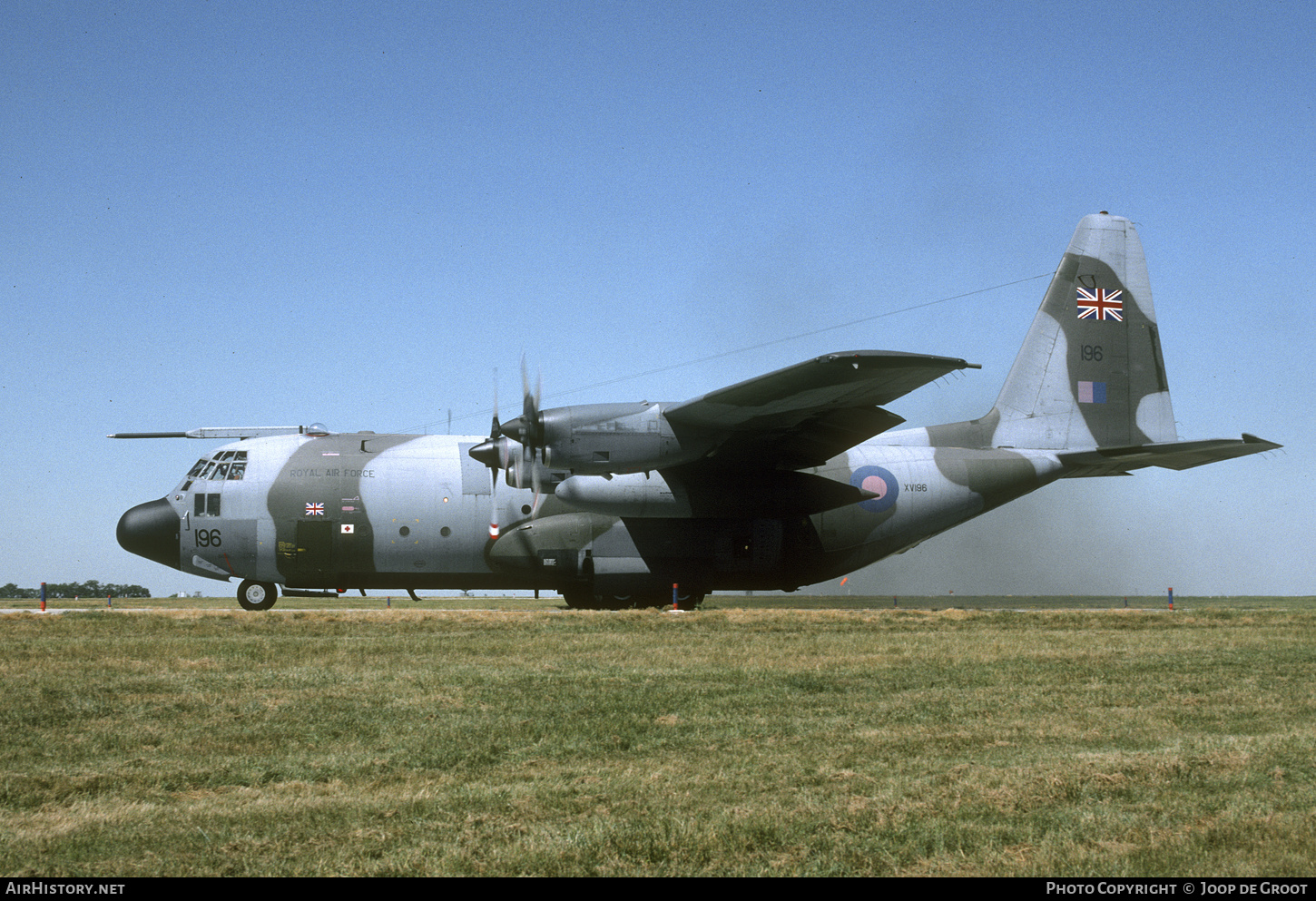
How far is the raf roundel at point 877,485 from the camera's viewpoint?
22.7m

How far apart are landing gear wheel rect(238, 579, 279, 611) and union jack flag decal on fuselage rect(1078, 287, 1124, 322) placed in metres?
20.9

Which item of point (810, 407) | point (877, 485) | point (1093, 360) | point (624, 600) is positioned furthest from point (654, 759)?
point (1093, 360)

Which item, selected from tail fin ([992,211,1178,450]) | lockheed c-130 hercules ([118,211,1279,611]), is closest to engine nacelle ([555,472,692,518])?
lockheed c-130 hercules ([118,211,1279,611])

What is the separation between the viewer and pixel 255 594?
923 inches

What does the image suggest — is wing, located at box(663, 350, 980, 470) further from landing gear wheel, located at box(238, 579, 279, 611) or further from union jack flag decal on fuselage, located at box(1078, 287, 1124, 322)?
landing gear wheel, located at box(238, 579, 279, 611)

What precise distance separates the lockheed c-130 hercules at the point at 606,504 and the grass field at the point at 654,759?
7666mm

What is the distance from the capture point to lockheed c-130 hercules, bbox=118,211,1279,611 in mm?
21422

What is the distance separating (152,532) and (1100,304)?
23.4 m

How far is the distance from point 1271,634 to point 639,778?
45.7 ft

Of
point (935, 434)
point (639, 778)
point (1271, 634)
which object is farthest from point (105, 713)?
point (935, 434)

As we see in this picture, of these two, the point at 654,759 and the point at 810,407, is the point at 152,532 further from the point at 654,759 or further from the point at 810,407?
the point at 654,759
